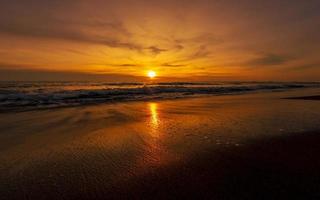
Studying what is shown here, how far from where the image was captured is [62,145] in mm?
4320

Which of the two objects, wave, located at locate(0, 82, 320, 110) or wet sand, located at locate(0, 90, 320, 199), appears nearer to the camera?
wet sand, located at locate(0, 90, 320, 199)

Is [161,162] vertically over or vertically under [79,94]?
under

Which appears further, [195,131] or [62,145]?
[195,131]

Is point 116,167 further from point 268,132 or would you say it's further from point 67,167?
point 268,132

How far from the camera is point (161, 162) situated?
3.40 metres

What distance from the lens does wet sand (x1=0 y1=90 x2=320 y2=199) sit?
2541mm

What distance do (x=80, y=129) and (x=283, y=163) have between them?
5042 millimetres

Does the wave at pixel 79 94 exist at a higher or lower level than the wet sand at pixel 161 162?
higher

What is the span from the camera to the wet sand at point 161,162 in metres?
2.54

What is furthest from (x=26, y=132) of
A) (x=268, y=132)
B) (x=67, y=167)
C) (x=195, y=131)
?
(x=268, y=132)

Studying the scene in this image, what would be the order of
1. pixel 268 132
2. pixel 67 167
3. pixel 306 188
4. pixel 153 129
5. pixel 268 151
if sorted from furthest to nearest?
1. pixel 153 129
2. pixel 268 132
3. pixel 268 151
4. pixel 67 167
5. pixel 306 188

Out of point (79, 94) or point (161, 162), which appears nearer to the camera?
point (161, 162)

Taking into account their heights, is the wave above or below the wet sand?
above

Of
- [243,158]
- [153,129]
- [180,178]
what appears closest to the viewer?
[180,178]
